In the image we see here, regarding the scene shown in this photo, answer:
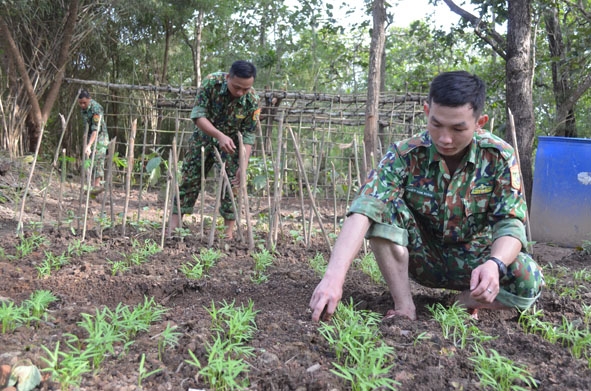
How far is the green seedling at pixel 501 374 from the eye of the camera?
159 cm

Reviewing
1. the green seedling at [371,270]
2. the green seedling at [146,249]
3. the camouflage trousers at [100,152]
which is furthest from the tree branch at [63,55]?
the green seedling at [371,270]

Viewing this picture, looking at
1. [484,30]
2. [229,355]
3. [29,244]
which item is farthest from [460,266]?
[484,30]

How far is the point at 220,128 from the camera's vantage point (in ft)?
14.6

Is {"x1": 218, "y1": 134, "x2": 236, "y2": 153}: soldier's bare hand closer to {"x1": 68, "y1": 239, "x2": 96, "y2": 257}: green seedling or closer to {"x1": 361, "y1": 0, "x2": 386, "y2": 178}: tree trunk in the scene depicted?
{"x1": 68, "y1": 239, "x2": 96, "y2": 257}: green seedling

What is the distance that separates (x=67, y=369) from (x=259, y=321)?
80 cm

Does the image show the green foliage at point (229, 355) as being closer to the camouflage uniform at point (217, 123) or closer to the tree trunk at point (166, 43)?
the camouflage uniform at point (217, 123)

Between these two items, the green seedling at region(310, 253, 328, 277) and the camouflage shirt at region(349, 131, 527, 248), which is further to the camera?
the green seedling at region(310, 253, 328, 277)

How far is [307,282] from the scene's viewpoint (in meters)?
3.04

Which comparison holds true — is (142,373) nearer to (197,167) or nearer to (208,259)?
(208,259)

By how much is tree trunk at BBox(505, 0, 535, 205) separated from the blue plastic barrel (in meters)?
0.34

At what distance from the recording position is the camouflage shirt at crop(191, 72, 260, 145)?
169 inches

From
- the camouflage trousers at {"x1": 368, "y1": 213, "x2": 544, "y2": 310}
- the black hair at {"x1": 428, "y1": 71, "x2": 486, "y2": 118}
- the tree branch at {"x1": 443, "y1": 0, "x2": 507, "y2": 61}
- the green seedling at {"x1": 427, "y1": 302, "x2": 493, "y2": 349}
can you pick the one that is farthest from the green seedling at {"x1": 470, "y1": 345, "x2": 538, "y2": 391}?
the tree branch at {"x1": 443, "y1": 0, "x2": 507, "y2": 61}

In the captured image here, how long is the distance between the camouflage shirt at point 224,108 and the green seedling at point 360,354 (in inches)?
99.3

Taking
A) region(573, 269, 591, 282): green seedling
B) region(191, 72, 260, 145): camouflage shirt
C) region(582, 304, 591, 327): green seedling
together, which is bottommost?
region(573, 269, 591, 282): green seedling
